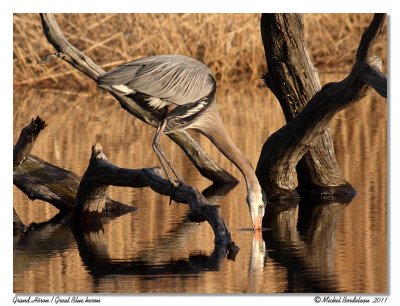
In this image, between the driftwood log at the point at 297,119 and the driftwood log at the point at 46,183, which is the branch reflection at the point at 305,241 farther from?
the driftwood log at the point at 46,183

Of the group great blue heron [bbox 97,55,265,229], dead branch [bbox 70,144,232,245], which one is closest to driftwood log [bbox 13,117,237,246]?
dead branch [bbox 70,144,232,245]

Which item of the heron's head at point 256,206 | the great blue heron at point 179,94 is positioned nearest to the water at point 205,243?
the heron's head at point 256,206

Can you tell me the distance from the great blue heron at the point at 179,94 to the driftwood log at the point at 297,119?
0.97 m

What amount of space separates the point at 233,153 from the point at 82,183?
1360 mm

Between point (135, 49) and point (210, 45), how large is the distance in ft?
4.07

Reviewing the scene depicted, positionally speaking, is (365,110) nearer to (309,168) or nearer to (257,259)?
(309,168)

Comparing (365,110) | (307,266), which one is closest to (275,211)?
(307,266)

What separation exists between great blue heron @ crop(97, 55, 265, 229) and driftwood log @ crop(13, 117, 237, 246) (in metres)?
0.30

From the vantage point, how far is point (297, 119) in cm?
1061

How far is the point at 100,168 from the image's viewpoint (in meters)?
9.90

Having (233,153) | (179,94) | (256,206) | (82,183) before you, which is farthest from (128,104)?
(256,206)

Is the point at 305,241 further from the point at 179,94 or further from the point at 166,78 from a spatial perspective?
the point at 166,78

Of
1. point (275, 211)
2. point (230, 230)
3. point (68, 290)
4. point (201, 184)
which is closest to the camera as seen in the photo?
point (68, 290)

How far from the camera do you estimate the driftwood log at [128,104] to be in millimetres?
10102
